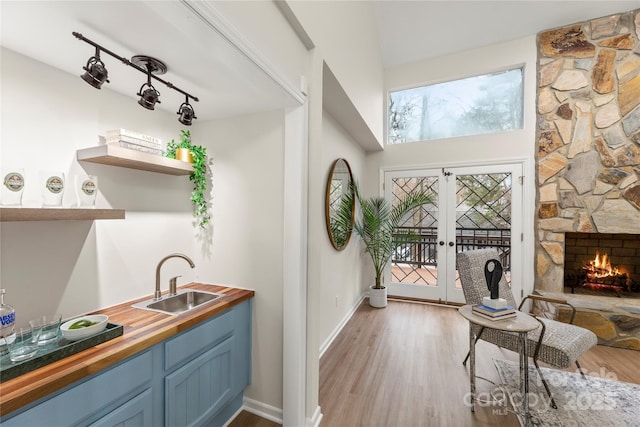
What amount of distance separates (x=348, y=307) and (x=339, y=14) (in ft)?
10.5

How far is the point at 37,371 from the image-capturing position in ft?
3.27

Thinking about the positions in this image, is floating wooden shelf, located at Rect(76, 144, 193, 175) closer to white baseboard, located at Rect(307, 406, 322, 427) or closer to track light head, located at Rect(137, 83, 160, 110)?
track light head, located at Rect(137, 83, 160, 110)

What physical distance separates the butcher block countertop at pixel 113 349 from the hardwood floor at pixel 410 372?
1.11m

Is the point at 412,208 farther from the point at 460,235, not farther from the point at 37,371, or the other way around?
the point at 37,371

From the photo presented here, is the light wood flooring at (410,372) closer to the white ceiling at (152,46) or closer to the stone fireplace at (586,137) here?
the stone fireplace at (586,137)

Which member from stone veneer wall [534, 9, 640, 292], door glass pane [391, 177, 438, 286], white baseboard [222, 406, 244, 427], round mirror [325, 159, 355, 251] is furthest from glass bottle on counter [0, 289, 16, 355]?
stone veneer wall [534, 9, 640, 292]

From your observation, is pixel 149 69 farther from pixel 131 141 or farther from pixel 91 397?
pixel 91 397

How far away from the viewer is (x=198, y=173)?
207 cm

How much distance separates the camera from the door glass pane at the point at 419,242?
13.8ft

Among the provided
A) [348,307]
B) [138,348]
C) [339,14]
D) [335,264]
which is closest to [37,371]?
[138,348]

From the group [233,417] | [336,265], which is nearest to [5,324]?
[233,417]

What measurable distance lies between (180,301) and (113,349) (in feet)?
2.65

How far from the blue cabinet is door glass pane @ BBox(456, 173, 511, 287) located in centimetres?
338

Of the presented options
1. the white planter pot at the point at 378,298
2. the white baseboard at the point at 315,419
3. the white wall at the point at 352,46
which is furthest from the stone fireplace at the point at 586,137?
the white baseboard at the point at 315,419
